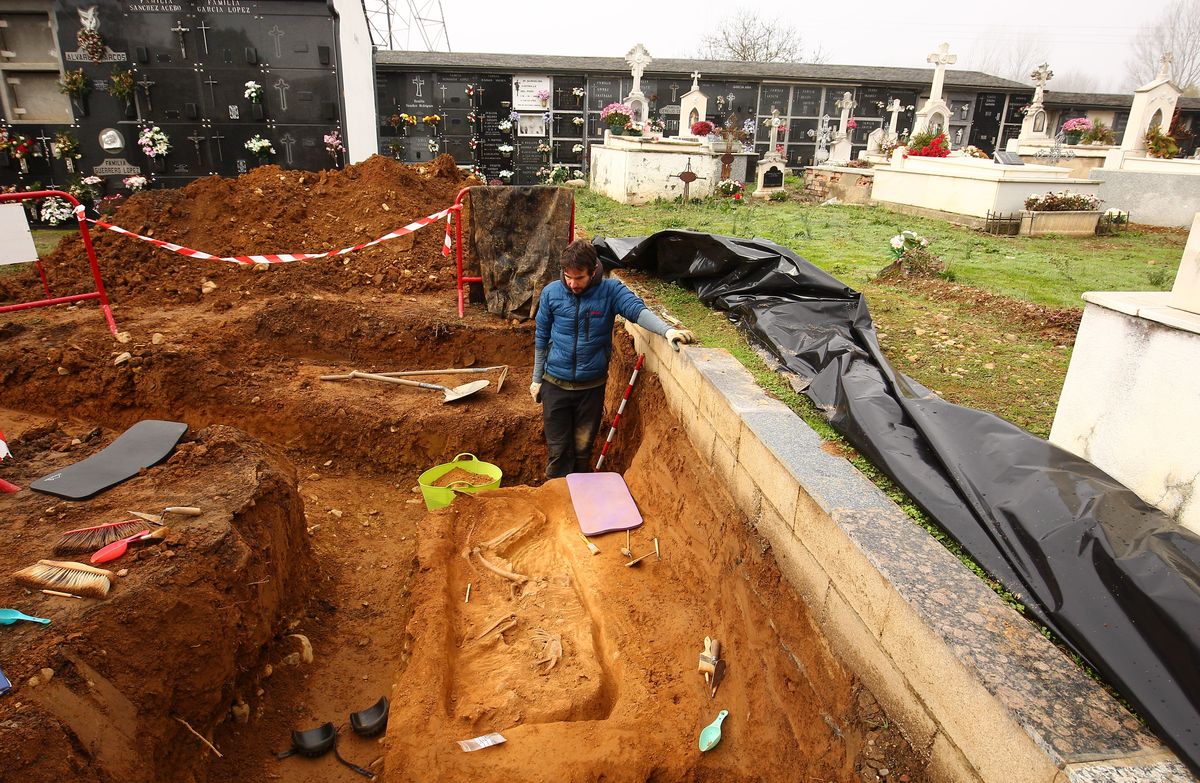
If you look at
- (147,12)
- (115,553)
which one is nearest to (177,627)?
(115,553)

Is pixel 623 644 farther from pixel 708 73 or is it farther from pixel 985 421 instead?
pixel 708 73

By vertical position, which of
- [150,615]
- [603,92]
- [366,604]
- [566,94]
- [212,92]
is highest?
[603,92]

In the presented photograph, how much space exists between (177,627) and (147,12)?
1454cm

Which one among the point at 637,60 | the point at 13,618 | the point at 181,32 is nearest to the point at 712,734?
the point at 13,618

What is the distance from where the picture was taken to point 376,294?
8.66 meters

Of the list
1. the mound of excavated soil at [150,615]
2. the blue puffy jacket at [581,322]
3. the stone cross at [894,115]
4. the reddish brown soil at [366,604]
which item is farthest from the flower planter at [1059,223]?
the mound of excavated soil at [150,615]

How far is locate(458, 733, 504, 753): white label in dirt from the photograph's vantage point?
3229mm

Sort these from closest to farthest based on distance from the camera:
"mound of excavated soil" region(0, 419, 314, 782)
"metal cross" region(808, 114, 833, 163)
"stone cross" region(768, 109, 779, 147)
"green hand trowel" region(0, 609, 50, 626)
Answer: "mound of excavated soil" region(0, 419, 314, 782), "green hand trowel" region(0, 609, 50, 626), "stone cross" region(768, 109, 779, 147), "metal cross" region(808, 114, 833, 163)

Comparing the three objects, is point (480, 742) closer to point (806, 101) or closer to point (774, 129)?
point (774, 129)

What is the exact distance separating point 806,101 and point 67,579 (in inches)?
1096

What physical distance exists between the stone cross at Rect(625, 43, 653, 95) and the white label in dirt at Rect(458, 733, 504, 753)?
72.0 feet

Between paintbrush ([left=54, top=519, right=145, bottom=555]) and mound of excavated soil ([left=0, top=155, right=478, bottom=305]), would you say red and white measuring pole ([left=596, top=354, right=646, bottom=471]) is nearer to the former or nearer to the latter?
paintbrush ([left=54, top=519, right=145, bottom=555])

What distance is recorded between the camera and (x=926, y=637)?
2.33m

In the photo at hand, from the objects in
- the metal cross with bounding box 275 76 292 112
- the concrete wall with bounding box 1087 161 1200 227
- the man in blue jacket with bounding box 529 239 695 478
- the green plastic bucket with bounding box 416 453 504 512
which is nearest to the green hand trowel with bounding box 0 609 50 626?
the green plastic bucket with bounding box 416 453 504 512
